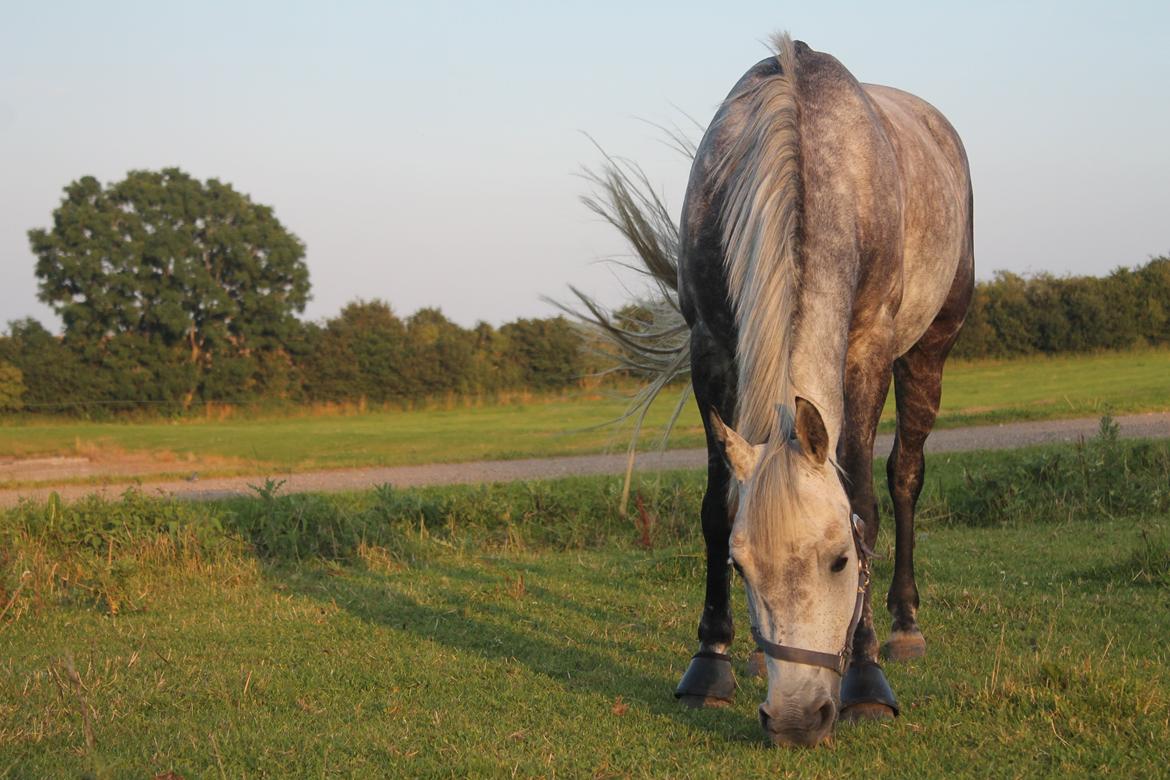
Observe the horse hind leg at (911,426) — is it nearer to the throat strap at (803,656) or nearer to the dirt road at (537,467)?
the throat strap at (803,656)

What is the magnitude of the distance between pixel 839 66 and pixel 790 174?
0.99 metres

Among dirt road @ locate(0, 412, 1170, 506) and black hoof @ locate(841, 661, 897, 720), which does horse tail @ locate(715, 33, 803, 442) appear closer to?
black hoof @ locate(841, 661, 897, 720)

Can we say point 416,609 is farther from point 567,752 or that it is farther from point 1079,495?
point 1079,495

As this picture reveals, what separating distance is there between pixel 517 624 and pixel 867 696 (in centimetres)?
235

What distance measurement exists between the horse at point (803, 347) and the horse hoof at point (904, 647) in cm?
1

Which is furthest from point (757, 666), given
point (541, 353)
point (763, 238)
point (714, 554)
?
point (541, 353)

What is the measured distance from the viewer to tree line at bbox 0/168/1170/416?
28172 mm

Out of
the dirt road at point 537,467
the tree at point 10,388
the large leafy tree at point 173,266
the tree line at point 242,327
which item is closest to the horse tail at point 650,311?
the dirt road at point 537,467

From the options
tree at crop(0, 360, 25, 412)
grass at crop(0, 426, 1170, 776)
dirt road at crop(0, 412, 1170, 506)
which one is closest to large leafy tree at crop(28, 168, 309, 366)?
tree at crop(0, 360, 25, 412)

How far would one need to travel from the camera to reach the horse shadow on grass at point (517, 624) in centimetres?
453

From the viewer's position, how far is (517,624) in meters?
5.86

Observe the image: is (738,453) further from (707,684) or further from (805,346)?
(707,684)

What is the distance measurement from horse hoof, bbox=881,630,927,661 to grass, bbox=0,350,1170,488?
9517 mm

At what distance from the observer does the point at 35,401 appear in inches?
1142
